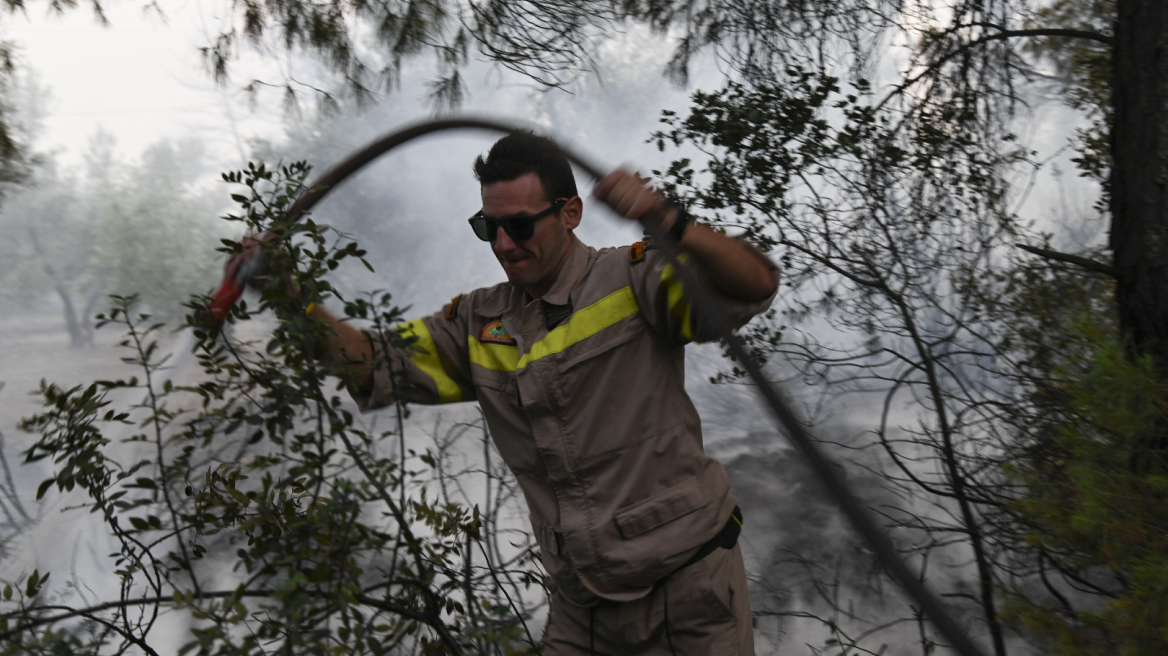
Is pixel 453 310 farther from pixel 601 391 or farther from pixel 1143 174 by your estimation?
pixel 1143 174

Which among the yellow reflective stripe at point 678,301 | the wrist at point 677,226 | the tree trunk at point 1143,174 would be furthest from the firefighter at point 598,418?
the tree trunk at point 1143,174

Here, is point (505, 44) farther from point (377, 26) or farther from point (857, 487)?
point (857, 487)

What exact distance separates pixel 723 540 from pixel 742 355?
692 mm

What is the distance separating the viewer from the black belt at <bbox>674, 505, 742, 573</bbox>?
204 centimetres

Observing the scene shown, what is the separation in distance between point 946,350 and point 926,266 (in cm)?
44

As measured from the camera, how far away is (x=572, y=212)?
87.0 inches

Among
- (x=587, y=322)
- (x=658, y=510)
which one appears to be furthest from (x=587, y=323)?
(x=658, y=510)

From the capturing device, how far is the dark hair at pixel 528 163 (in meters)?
2.10

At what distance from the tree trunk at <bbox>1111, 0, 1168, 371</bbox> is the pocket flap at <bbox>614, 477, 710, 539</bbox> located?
2.10m

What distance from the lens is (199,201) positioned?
4.59 meters

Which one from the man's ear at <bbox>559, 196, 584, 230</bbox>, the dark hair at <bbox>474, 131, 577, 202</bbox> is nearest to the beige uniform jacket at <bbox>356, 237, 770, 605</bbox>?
the man's ear at <bbox>559, 196, 584, 230</bbox>

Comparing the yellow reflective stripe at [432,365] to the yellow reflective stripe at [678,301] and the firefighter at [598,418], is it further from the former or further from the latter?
the yellow reflective stripe at [678,301]

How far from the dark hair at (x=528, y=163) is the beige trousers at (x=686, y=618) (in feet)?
3.56

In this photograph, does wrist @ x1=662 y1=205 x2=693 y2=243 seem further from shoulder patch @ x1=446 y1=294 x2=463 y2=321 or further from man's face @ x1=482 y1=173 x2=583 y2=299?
shoulder patch @ x1=446 y1=294 x2=463 y2=321
